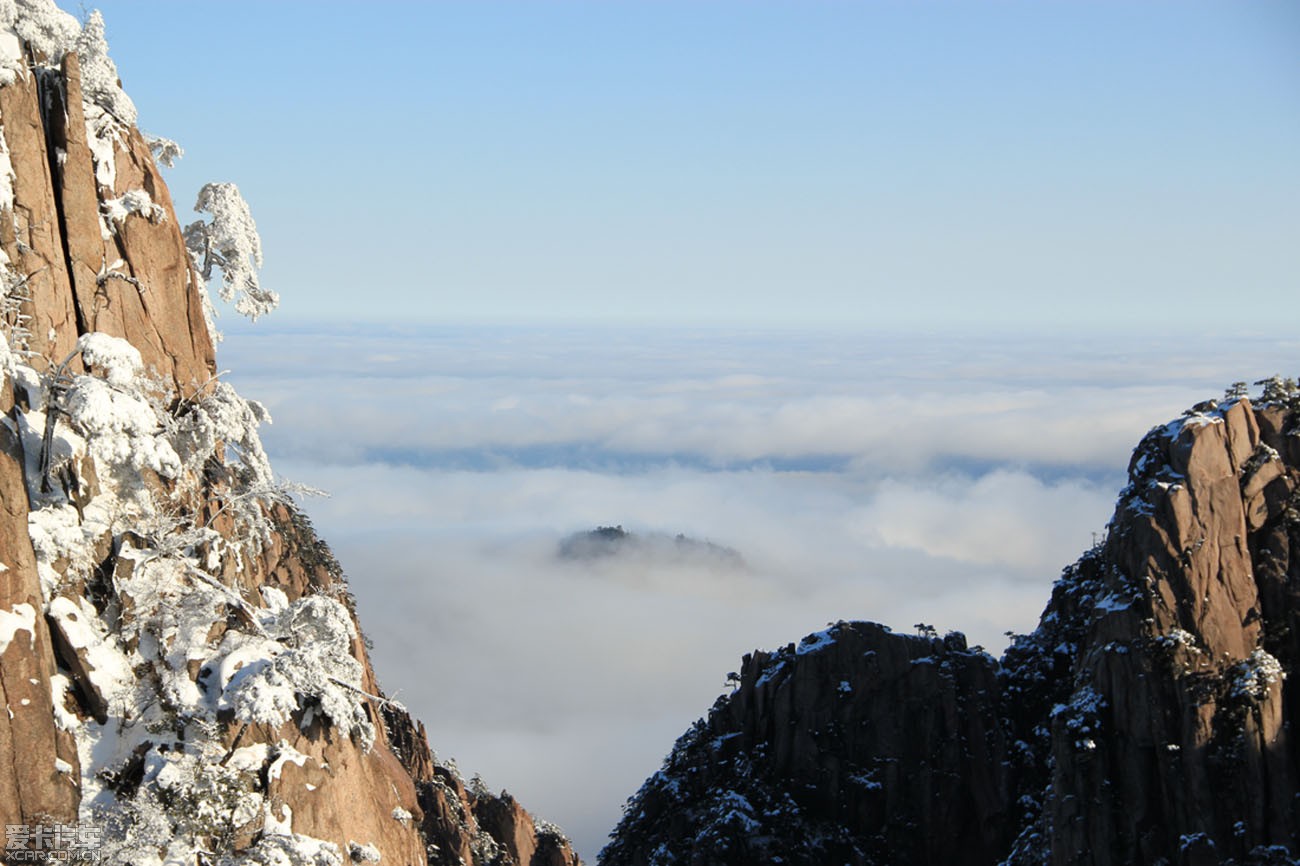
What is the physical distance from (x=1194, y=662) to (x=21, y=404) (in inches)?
2392

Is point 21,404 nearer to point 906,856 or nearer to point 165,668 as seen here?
point 165,668

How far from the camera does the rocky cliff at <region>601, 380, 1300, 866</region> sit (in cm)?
6500

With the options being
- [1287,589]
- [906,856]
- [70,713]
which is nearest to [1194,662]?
[1287,589]

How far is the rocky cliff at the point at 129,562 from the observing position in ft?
79.4

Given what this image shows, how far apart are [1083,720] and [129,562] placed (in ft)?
185

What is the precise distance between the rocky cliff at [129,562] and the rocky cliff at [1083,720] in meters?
48.6

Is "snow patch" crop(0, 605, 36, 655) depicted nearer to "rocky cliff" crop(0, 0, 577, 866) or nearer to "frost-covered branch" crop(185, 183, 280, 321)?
"rocky cliff" crop(0, 0, 577, 866)

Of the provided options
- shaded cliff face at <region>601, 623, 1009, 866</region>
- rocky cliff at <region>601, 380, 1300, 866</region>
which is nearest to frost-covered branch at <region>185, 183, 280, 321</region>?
rocky cliff at <region>601, 380, 1300, 866</region>

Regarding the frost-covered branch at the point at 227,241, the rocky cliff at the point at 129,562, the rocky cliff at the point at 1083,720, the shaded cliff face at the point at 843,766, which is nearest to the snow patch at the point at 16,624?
the rocky cliff at the point at 129,562

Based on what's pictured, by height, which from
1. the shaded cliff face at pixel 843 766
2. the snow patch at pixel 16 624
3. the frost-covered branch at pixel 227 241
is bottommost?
the shaded cliff face at pixel 843 766

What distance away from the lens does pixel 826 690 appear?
9094cm

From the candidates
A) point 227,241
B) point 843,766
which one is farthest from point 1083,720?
point 227,241

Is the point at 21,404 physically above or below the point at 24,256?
below

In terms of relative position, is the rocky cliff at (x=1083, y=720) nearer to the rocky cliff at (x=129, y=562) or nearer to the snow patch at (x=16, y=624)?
the rocky cliff at (x=129, y=562)
